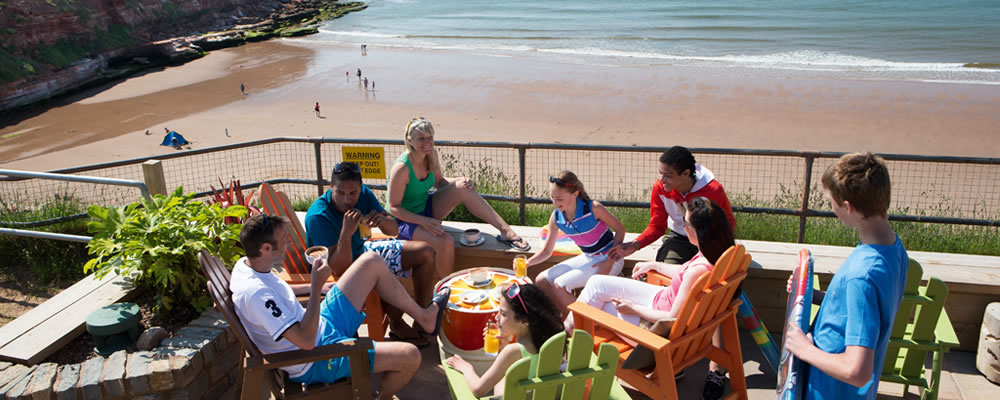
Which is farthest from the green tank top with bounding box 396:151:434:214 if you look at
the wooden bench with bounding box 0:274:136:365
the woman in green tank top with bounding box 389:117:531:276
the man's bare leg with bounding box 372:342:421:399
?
the wooden bench with bounding box 0:274:136:365

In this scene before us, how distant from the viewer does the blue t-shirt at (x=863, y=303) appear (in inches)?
87.7

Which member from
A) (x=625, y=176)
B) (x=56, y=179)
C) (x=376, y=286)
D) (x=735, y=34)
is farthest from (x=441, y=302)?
(x=735, y=34)

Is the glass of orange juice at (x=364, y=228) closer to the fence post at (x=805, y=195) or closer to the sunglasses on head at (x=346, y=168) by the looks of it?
the sunglasses on head at (x=346, y=168)

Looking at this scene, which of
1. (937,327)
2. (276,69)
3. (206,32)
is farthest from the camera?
(206,32)

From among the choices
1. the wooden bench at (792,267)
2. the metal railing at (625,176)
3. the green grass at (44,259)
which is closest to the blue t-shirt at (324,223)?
the wooden bench at (792,267)

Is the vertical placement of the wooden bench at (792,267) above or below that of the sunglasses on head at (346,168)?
below

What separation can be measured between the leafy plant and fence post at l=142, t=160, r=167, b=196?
927 mm

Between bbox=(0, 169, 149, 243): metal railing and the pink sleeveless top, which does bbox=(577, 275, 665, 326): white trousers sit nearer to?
the pink sleeveless top

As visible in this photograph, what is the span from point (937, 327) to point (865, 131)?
12.5 m

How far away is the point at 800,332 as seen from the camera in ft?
8.21

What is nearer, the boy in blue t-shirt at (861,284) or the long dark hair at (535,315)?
the boy in blue t-shirt at (861,284)

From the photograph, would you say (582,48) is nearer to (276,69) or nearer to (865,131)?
(276,69)

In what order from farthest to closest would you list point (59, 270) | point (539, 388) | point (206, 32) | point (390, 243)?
point (206, 32)
point (59, 270)
point (390, 243)
point (539, 388)

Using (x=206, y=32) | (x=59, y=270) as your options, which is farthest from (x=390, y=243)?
(x=206, y=32)
